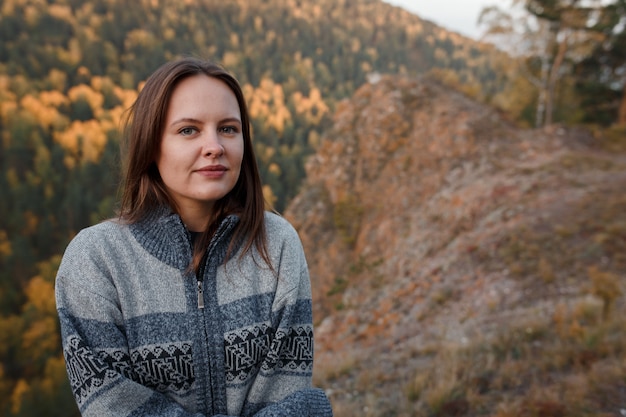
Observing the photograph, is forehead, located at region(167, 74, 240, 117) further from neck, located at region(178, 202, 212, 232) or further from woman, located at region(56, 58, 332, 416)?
neck, located at region(178, 202, 212, 232)

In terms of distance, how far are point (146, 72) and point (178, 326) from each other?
233ft

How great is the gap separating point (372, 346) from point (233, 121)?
18.6 ft

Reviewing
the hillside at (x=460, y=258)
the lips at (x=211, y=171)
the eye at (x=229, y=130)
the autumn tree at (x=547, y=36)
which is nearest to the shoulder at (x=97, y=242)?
the lips at (x=211, y=171)

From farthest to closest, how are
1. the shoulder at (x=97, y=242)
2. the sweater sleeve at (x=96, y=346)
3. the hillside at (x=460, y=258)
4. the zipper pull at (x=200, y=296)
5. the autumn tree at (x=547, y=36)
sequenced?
the autumn tree at (x=547, y=36), the hillside at (x=460, y=258), the zipper pull at (x=200, y=296), the shoulder at (x=97, y=242), the sweater sleeve at (x=96, y=346)

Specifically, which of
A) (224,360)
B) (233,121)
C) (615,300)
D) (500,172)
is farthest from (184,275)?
(500,172)

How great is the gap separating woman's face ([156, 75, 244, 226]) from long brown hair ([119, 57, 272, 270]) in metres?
0.03

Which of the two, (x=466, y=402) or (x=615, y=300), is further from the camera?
(x=615, y=300)

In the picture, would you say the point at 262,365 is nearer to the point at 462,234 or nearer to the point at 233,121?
the point at 233,121

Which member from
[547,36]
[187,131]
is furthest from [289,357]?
[547,36]

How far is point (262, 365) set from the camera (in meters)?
1.32

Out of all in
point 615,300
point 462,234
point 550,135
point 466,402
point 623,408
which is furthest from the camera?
point 550,135

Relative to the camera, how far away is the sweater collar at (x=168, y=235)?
1.31 meters

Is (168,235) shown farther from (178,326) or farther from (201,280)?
(178,326)

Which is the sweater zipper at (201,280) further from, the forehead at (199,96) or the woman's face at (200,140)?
the forehead at (199,96)
